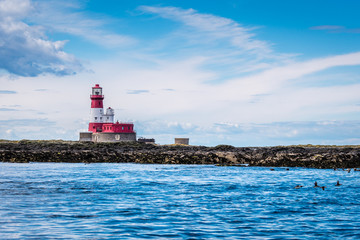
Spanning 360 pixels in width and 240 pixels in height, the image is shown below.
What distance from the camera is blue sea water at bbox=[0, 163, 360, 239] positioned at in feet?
37.7

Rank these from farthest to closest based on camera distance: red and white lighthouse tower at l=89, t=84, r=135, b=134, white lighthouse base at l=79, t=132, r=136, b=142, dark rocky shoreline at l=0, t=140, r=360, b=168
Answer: red and white lighthouse tower at l=89, t=84, r=135, b=134 < white lighthouse base at l=79, t=132, r=136, b=142 < dark rocky shoreline at l=0, t=140, r=360, b=168

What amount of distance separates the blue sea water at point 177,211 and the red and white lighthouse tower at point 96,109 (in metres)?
50.5

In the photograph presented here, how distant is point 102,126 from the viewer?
74.0 metres

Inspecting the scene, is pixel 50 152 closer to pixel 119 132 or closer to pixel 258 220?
pixel 119 132

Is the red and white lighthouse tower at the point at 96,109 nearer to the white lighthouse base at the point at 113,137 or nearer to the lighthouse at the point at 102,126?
the lighthouse at the point at 102,126

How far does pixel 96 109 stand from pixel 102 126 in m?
3.07

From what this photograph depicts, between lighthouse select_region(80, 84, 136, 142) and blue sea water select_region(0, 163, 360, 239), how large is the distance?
47404mm

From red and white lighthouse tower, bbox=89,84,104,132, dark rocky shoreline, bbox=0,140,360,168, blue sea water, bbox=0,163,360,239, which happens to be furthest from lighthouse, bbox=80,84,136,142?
blue sea water, bbox=0,163,360,239

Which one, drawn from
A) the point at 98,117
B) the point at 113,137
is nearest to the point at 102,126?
the point at 98,117

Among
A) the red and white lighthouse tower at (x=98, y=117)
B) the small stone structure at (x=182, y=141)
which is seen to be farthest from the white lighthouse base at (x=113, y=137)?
the small stone structure at (x=182, y=141)

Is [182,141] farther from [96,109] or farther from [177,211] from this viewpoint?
[177,211]

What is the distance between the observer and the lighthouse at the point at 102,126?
71250 millimetres

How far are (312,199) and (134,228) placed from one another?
29.8 ft

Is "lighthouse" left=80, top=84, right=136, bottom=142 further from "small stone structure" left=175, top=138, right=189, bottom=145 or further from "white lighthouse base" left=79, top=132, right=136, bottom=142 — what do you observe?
"small stone structure" left=175, top=138, right=189, bottom=145
